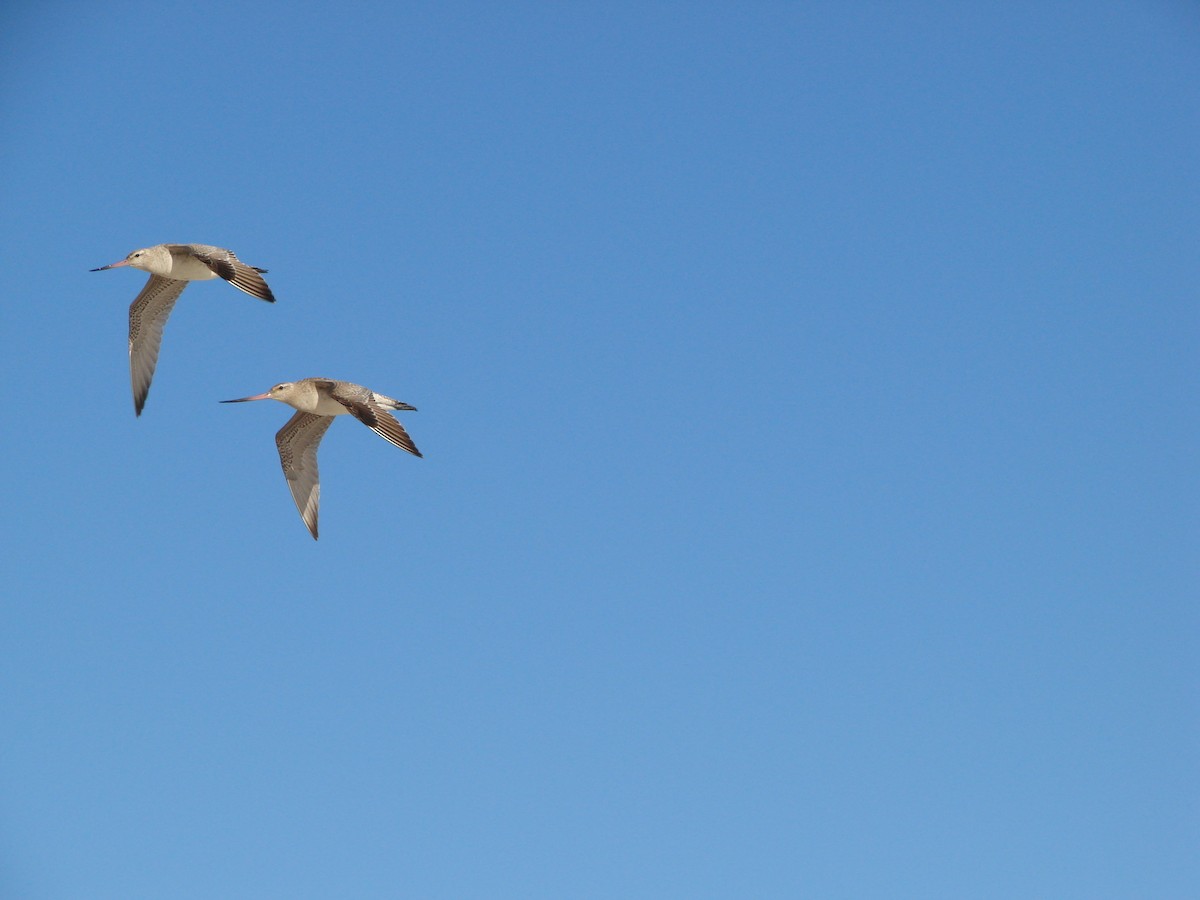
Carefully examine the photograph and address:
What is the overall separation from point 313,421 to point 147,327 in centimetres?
355

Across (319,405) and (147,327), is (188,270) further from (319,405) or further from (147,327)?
(319,405)

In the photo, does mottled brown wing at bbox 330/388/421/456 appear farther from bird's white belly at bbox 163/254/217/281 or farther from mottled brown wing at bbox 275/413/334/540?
bird's white belly at bbox 163/254/217/281

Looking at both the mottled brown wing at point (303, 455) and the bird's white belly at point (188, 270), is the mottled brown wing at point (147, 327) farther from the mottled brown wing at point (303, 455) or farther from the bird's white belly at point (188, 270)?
the mottled brown wing at point (303, 455)

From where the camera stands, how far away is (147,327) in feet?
75.2

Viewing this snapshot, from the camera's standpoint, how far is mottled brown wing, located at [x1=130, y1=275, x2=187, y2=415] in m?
22.6

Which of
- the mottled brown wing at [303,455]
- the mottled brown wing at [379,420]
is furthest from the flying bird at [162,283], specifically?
the mottled brown wing at [303,455]

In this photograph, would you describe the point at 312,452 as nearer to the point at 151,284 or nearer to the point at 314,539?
the point at 314,539

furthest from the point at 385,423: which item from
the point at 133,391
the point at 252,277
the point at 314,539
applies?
the point at 133,391

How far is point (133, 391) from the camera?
22.6m

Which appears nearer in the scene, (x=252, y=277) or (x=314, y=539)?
(x=252, y=277)

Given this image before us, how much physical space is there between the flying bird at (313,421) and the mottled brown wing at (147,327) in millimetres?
2286

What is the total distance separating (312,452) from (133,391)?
3.38 m

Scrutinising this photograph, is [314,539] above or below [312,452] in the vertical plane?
below

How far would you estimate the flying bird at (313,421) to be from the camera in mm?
18016
